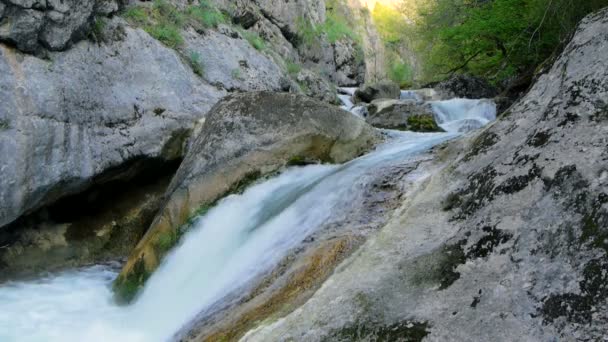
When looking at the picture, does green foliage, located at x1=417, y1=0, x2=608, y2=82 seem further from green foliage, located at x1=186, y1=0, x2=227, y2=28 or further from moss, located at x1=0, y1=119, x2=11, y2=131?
moss, located at x1=0, y1=119, x2=11, y2=131

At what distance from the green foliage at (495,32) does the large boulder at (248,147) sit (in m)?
4.61

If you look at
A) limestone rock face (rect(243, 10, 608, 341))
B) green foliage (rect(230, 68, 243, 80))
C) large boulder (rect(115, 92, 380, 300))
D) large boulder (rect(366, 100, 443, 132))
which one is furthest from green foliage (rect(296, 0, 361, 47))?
limestone rock face (rect(243, 10, 608, 341))

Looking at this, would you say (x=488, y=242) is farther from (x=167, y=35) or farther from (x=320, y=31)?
(x=320, y=31)

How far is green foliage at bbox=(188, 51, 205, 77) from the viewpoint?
906 centimetres

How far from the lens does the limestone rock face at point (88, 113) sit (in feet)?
21.0

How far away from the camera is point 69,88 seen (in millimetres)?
7098

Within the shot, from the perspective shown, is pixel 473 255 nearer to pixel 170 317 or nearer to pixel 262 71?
pixel 170 317

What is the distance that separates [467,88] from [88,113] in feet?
37.6

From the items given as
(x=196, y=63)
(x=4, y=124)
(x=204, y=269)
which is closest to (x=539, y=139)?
(x=204, y=269)

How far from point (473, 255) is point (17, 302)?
209 inches

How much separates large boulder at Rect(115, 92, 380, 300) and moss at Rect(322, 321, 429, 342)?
3617 millimetres

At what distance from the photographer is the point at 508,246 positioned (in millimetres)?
2168

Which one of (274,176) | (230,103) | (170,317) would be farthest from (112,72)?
(170,317)

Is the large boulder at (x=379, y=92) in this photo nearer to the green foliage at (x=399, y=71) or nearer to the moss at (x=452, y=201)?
the moss at (x=452, y=201)
